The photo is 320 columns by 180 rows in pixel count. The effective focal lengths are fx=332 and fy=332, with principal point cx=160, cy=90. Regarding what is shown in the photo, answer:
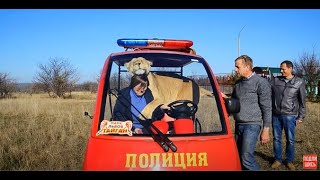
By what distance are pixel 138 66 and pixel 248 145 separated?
189cm

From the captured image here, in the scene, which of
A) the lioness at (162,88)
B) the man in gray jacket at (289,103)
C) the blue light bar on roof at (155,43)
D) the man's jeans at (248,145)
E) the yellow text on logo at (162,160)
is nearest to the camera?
the yellow text on logo at (162,160)

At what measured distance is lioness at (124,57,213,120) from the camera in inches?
137

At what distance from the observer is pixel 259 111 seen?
4.45 meters

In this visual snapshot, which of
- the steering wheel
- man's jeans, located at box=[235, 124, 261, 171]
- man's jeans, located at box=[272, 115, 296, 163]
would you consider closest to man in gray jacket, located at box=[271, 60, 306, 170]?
man's jeans, located at box=[272, 115, 296, 163]

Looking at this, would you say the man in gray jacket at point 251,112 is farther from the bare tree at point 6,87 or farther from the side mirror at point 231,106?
the bare tree at point 6,87

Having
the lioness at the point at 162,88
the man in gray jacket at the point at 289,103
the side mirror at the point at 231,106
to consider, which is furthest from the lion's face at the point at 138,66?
the man in gray jacket at the point at 289,103

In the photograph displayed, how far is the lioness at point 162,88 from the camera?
3483 mm

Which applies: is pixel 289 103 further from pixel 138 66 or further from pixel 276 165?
pixel 138 66

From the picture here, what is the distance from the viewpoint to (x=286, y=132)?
237 inches

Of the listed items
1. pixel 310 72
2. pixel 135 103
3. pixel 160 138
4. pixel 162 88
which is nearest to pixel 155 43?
pixel 162 88

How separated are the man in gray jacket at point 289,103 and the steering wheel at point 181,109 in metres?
3.12

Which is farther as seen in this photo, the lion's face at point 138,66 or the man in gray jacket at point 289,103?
the man in gray jacket at point 289,103

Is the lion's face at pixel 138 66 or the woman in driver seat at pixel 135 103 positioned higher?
the lion's face at pixel 138 66

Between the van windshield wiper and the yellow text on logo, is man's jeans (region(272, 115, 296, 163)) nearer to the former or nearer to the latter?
Answer: the yellow text on logo
